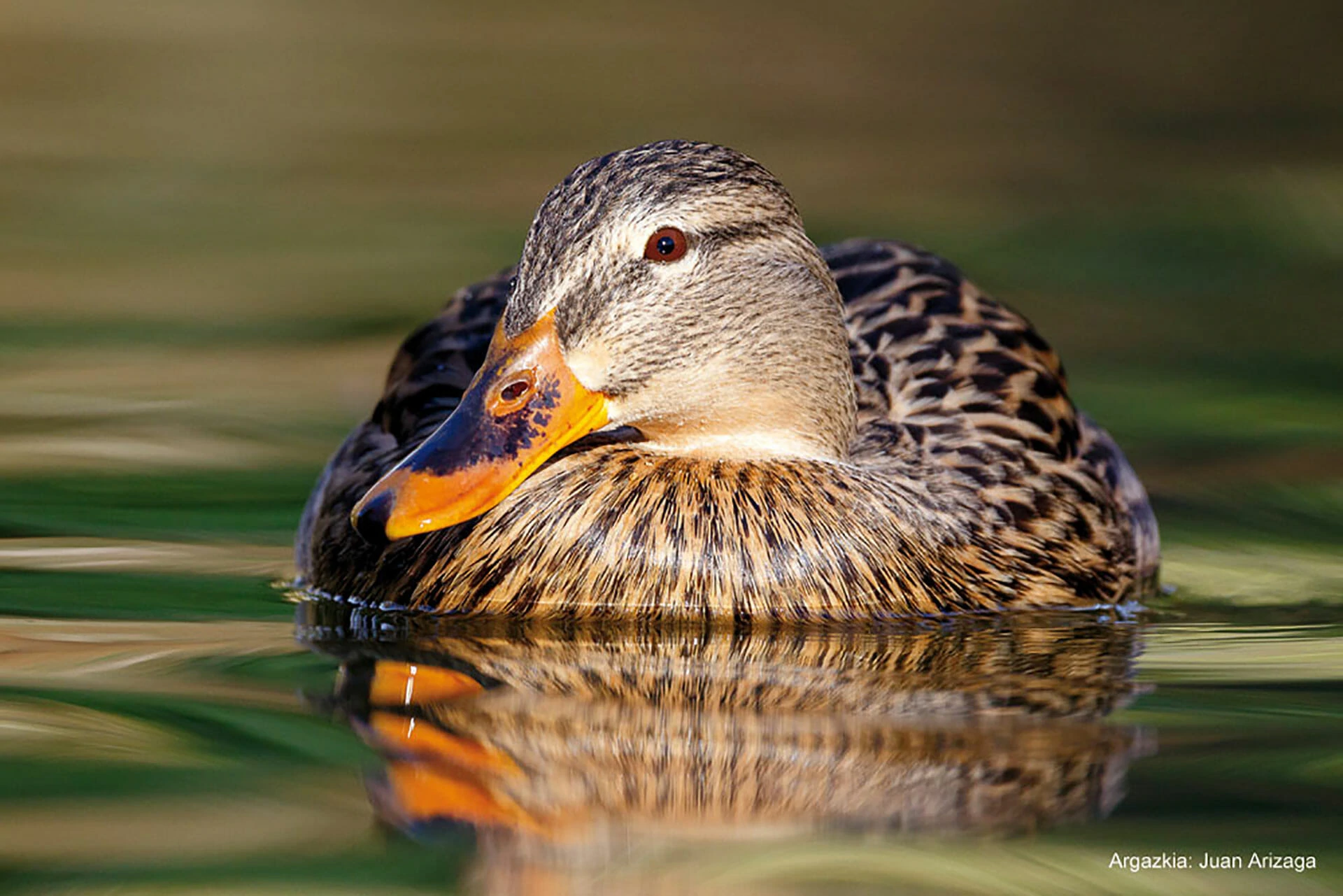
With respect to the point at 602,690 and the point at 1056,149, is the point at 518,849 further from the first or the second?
the point at 1056,149

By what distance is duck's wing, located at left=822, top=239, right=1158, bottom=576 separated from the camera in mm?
7719

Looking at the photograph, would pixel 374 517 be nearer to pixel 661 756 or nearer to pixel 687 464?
pixel 687 464

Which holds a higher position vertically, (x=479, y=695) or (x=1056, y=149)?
(x=1056, y=149)

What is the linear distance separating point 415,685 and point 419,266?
19.8ft

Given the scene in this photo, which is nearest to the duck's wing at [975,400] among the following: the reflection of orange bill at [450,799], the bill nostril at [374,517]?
the bill nostril at [374,517]

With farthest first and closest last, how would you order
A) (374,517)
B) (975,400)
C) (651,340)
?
(975,400) < (651,340) < (374,517)

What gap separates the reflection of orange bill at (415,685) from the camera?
620 cm

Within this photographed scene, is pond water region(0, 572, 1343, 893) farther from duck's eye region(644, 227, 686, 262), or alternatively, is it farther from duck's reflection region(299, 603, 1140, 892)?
duck's eye region(644, 227, 686, 262)

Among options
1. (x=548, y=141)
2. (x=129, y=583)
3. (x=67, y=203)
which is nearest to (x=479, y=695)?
(x=129, y=583)

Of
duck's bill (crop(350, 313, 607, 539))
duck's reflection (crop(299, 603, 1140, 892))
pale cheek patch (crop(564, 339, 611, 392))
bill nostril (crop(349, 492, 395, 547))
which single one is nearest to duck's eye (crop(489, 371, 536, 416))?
duck's bill (crop(350, 313, 607, 539))

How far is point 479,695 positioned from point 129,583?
1798 millimetres

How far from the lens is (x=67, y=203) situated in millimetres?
13188

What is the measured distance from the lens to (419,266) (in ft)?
Result: 39.9

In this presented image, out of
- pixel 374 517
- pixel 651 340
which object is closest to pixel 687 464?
pixel 651 340
